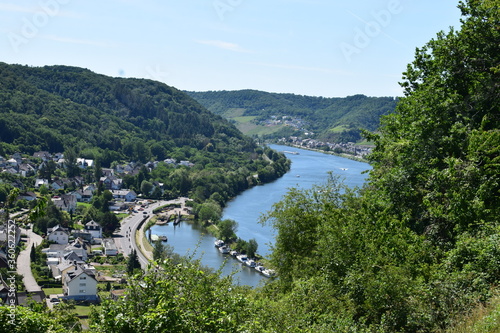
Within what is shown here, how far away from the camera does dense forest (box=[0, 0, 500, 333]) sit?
186 inches

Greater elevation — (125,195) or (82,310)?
(125,195)

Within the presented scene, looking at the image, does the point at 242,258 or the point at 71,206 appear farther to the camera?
the point at 71,206

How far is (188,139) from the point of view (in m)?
87.4

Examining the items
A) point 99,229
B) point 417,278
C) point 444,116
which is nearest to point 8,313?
point 417,278

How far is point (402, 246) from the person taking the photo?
6828 mm

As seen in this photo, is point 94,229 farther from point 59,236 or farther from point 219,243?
point 219,243

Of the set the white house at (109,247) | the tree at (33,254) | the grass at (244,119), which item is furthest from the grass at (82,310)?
the grass at (244,119)

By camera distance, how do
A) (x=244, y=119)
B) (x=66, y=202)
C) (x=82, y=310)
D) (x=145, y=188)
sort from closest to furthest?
(x=82, y=310), (x=66, y=202), (x=145, y=188), (x=244, y=119)

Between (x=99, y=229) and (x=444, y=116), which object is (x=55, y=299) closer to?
(x=99, y=229)

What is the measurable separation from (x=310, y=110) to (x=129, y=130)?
108 meters

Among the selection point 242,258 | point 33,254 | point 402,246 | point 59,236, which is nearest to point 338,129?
point 242,258

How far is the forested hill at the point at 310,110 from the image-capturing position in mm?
139500

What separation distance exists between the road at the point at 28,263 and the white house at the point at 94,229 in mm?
3784

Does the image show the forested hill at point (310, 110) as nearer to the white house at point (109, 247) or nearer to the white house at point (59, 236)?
the white house at point (109, 247)
